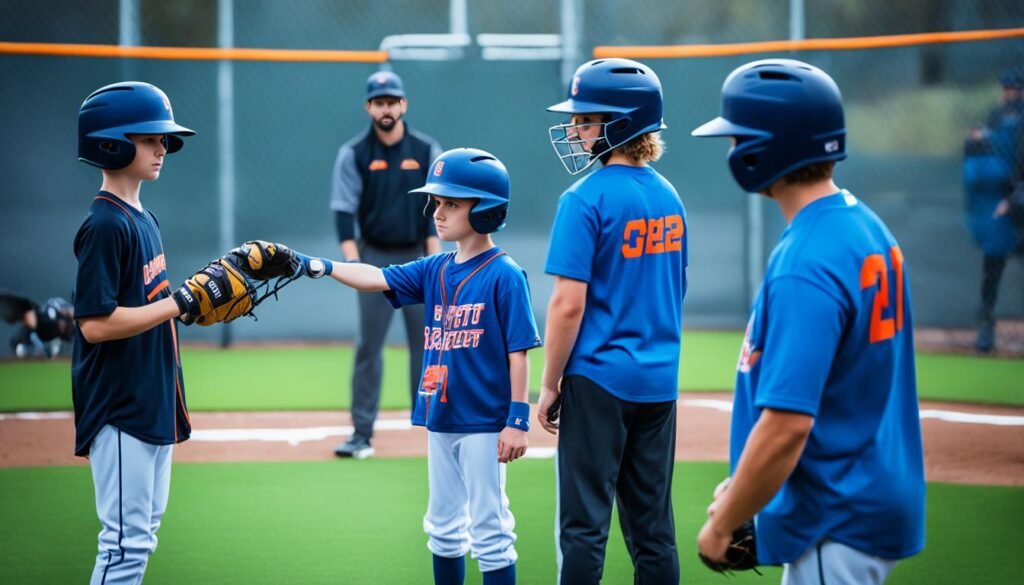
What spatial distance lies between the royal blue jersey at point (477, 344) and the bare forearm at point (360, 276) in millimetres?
238

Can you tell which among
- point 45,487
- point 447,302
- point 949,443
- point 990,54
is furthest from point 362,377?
point 990,54

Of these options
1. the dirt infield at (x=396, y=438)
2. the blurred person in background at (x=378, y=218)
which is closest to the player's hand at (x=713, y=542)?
the dirt infield at (x=396, y=438)

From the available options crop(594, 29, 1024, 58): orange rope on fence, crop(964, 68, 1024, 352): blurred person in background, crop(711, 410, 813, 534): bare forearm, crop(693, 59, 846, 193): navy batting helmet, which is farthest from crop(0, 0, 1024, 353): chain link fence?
crop(711, 410, 813, 534): bare forearm

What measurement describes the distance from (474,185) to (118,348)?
4.25 ft

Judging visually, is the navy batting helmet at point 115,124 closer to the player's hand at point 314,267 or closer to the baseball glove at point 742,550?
the player's hand at point 314,267

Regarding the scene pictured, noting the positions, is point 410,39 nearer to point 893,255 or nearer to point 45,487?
point 45,487

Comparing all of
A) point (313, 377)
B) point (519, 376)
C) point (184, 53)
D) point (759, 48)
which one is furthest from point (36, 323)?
point (519, 376)

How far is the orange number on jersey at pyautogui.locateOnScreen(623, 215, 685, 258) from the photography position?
11.5 feet

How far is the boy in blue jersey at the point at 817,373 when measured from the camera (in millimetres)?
2232

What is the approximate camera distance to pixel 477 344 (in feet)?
13.0

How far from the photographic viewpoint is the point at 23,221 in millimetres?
12258

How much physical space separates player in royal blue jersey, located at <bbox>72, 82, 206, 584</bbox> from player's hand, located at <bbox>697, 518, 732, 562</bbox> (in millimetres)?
1883

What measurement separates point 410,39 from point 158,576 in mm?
9239

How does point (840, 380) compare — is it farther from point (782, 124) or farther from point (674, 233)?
point (674, 233)
